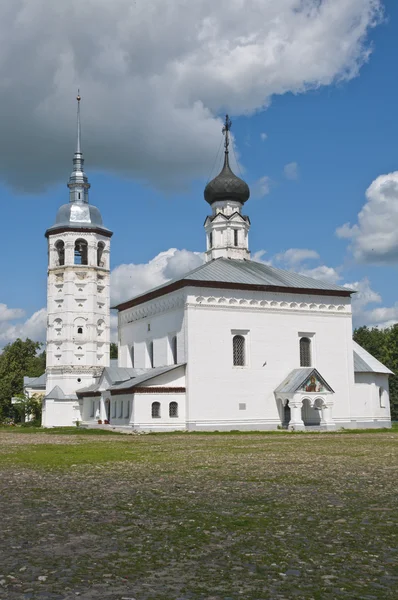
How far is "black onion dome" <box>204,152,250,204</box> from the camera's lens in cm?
4738

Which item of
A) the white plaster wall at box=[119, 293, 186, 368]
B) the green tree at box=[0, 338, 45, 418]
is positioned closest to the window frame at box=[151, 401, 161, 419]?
the white plaster wall at box=[119, 293, 186, 368]

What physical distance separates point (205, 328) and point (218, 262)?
19.9 feet

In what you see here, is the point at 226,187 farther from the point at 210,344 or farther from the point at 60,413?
the point at 60,413

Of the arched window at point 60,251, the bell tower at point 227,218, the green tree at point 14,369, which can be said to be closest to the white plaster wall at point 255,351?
the bell tower at point 227,218

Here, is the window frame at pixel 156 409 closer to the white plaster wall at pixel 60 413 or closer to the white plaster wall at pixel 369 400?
the white plaster wall at pixel 60 413

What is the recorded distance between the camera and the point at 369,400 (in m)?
43.7

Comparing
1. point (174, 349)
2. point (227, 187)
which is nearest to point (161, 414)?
point (174, 349)

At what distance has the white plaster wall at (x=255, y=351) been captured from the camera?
3825 centimetres

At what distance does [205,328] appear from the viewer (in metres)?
38.7

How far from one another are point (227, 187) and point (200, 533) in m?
41.3

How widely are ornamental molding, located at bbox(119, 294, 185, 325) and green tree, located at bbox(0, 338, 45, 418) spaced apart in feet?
42.6

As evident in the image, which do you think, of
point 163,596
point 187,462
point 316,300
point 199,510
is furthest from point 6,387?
point 163,596

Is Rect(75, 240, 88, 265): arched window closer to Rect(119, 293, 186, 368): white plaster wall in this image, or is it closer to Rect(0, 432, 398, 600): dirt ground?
Rect(119, 293, 186, 368): white plaster wall

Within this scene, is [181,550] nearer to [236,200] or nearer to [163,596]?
[163,596]
